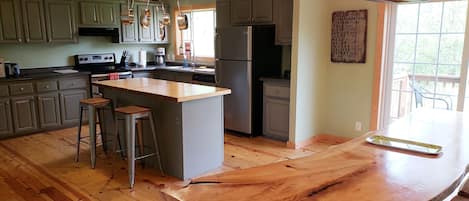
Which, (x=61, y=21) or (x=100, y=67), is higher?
(x=61, y=21)

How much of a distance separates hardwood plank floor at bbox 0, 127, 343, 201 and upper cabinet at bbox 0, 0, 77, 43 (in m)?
1.44

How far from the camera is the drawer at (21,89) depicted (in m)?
4.74

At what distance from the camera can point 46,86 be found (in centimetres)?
501

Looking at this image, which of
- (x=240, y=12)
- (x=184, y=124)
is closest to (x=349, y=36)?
(x=240, y=12)

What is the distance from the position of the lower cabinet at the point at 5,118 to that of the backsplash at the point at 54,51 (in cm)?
84

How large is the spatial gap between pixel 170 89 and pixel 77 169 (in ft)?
4.35

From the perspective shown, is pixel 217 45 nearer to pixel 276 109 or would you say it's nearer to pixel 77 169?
pixel 276 109

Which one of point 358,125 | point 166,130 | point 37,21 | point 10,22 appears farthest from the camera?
point 37,21

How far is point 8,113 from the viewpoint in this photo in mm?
4762

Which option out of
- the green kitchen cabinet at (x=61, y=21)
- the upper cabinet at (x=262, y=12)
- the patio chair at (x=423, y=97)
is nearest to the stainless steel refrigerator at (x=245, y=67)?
the upper cabinet at (x=262, y=12)

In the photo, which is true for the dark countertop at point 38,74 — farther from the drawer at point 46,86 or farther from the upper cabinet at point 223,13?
the upper cabinet at point 223,13

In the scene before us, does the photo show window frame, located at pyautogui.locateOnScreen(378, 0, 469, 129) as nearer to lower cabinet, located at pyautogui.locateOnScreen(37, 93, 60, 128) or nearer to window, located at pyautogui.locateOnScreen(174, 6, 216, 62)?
window, located at pyautogui.locateOnScreen(174, 6, 216, 62)

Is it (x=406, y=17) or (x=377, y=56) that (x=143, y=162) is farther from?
(x=406, y=17)

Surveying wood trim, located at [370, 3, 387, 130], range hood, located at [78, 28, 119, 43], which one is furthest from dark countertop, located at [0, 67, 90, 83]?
wood trim, located at [370, 3, 387, 130]
